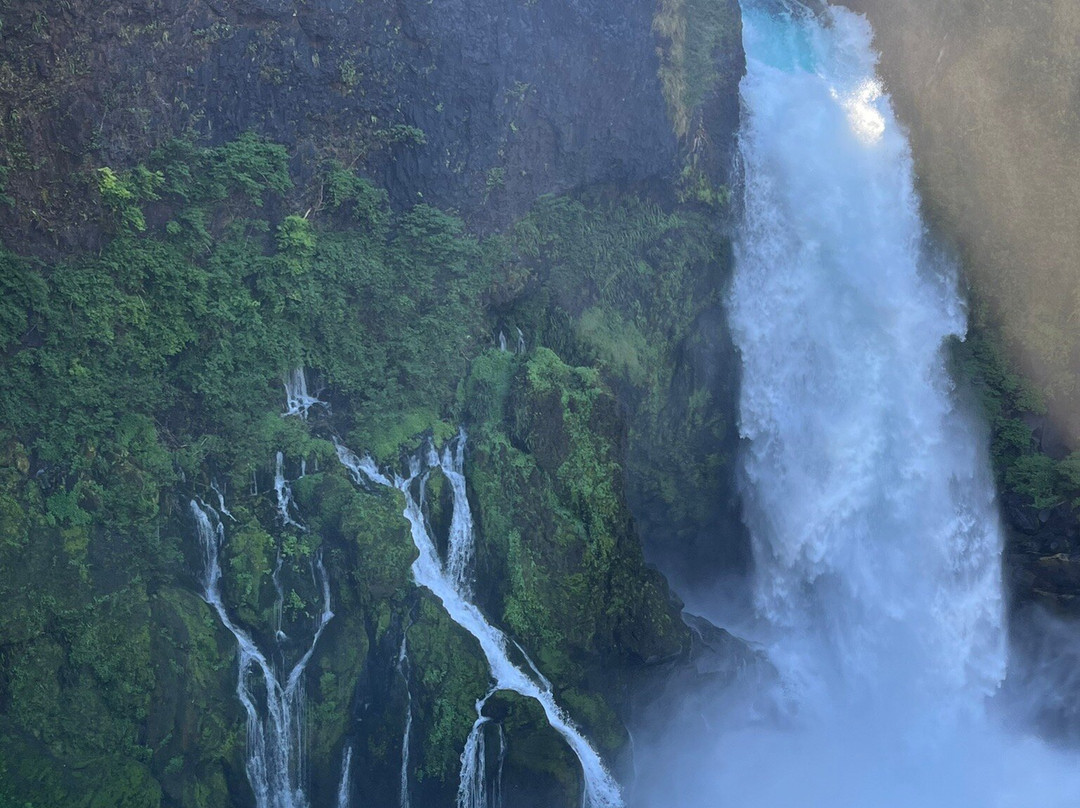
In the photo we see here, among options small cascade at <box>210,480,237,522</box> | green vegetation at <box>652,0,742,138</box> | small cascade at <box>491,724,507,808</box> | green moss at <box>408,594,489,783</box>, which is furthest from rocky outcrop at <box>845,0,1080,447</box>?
small cascade at <box>210,480,237,522</box>

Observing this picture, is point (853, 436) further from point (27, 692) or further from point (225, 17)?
point (27, 692)

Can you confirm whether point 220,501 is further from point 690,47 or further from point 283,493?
point 690,47

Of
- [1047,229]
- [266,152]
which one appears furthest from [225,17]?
[1047,229]

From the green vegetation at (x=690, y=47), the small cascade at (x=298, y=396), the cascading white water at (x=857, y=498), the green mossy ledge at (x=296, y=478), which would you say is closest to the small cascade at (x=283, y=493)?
the green mossy ledge at (x=296, y=478)

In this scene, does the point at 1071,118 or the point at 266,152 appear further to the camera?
the point at 1071,118

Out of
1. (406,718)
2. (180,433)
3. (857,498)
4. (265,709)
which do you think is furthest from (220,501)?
(857,498)

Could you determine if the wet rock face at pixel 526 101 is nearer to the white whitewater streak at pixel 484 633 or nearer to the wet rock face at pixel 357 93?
the wet rock face at pixel 357 93
